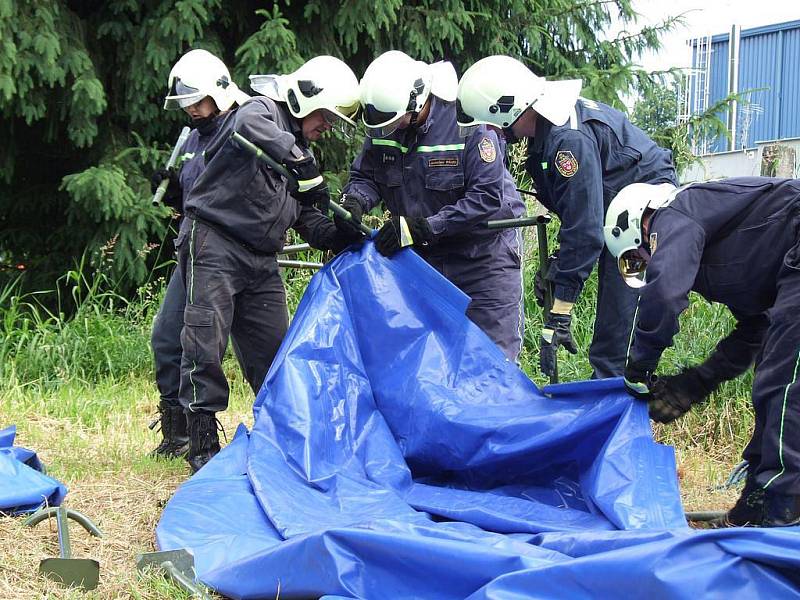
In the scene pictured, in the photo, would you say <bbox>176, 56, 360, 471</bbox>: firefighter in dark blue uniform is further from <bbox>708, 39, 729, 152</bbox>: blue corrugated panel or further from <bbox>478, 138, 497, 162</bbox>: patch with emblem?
<bbox>708, 39, 729, 152</bbox>: blue corrugated panel

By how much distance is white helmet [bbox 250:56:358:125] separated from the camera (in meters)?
3.98

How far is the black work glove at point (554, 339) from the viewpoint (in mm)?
3871

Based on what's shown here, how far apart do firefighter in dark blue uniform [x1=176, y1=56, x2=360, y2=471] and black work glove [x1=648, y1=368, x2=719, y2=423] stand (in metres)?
1.45

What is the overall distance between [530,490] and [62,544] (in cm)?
157

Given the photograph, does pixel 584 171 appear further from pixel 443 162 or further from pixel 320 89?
pixel 320 89

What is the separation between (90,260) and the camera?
262 inches

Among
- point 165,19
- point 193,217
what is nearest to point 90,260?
point 165,19

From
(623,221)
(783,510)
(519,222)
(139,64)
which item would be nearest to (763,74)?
(139,64)

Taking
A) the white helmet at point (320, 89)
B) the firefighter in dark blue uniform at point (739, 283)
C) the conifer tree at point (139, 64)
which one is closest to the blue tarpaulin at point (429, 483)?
the firefighter in dark blue uniform at point (739, 283)

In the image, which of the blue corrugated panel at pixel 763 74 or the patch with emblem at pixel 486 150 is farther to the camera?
the blue corrugated panel at pixel 763 74

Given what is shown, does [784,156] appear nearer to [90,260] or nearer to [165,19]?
[165,19]

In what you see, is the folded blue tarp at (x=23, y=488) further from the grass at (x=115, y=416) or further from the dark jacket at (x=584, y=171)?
the dark jacket at (x=584, y=171)

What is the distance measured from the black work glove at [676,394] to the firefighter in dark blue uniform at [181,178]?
206 centimetres

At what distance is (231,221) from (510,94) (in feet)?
Answer: 4.03
